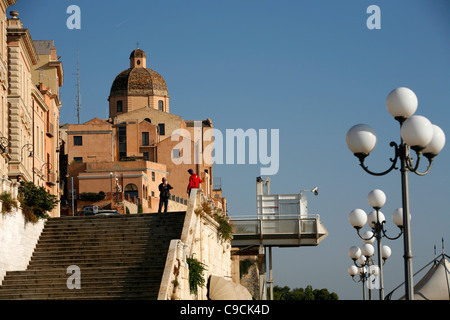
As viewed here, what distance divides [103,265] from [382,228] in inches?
363

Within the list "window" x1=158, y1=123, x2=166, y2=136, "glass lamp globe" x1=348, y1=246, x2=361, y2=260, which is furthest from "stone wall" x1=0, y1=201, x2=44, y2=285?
"window" x1=158, y1=123, x2=166, y2=136

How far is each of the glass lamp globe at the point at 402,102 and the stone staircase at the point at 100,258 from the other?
10959 millimetres

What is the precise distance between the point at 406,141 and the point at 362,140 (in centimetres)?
79

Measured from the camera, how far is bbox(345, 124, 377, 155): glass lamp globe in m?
14.2

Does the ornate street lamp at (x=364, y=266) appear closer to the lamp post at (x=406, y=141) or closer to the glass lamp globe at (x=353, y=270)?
the glass lamp globe at (x=353, y=270)

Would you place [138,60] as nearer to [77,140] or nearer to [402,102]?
[77,140]

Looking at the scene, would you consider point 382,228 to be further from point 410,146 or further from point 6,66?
point 6,66

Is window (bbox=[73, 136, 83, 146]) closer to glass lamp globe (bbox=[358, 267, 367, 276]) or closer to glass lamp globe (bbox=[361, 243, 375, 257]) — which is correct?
glass lamp globe (bbox=[358, 267, 367, 276])

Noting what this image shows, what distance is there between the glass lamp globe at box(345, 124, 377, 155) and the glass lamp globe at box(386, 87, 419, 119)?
478 mm

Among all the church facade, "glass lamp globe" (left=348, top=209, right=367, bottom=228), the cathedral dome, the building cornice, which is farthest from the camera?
the cathedral dome

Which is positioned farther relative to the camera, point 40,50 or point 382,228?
point 40,50
